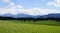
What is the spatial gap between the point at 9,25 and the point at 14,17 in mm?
1022

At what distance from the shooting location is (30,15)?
13578mm

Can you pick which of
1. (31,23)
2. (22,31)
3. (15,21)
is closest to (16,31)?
(22,31)

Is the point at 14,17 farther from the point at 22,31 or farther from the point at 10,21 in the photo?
the point at 22,31

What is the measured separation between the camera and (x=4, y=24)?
1330 centimetres

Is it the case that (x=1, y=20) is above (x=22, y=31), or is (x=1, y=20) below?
above

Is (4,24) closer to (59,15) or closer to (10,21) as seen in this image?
(10,21)

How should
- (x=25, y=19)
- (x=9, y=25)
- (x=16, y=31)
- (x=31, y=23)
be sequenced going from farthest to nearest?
(x=31, y=23) → (x=25, y=19) → (x=9, y=25) → (x=16, y=31)

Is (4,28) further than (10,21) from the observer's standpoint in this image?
No

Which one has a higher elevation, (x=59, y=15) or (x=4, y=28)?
(x=59, y=15)

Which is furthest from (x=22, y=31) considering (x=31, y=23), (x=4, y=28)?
(x=31, y=23)

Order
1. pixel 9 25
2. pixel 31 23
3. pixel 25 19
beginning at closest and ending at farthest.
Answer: pixel 9 25 < pixel 25 19 < pixel 31 23

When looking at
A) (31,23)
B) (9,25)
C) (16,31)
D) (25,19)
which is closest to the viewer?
(16,31)

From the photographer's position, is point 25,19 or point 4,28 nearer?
point 4,28

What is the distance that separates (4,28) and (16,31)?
1.40 m
